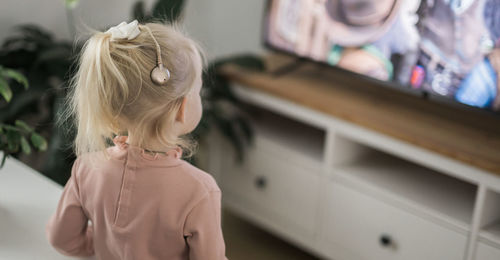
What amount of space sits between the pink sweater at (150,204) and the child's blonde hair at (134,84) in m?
0.06

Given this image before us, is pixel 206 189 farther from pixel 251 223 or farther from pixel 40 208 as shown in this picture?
pixel 251 223

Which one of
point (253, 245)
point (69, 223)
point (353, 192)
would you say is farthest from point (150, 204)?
point (253, 245)

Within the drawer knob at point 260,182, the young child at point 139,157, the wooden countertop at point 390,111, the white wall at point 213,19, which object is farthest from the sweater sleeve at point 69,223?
the white wall at point 213,19

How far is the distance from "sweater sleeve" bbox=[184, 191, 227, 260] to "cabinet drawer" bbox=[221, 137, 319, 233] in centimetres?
92

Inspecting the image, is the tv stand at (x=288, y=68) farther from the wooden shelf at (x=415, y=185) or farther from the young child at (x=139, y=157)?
the young child at (x=139, y=157)

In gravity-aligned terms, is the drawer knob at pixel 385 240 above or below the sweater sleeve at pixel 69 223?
below

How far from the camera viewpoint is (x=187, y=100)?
1029 millimetres

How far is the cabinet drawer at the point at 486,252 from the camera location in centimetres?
157

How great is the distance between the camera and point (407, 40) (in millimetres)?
1760

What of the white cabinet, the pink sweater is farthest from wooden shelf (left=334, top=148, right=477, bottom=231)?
the pink sweater

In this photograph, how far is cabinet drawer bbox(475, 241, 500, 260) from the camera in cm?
157

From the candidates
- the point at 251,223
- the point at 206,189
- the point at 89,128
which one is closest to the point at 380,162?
the point at 251,223

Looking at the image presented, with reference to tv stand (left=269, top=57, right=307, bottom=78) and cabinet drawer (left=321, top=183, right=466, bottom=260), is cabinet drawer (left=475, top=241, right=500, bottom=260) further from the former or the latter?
tv stand (left=269, top=57, right=307, bottom=78)

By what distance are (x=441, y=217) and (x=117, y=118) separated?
3.36 feet
